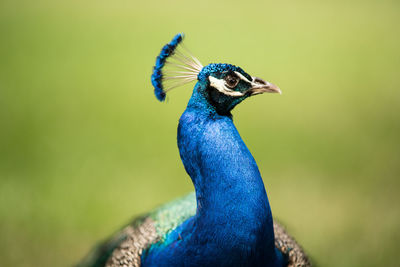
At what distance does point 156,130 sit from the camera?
3.52 m

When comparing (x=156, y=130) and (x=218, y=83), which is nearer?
(x=218, y=83)

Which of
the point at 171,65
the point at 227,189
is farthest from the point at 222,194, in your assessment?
the point at 171,65

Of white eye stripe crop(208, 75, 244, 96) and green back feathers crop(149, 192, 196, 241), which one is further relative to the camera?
green back feathers crop(149, 192, 196, 241)

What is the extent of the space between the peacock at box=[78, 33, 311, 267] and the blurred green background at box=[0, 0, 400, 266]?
0.71 metres

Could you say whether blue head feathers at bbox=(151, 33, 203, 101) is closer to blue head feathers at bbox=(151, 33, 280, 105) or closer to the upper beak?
blue head feathers at bbox=(151, 33, 280, 105)

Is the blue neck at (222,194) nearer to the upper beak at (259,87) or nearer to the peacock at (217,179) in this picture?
the peacock at (217,179)

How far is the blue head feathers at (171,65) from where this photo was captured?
3.54 ft

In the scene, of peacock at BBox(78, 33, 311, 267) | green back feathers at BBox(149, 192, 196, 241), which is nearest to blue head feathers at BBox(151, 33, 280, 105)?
peacock at BBox(78, 33, 311, 267)

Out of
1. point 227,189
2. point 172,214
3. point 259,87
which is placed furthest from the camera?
point 172,214

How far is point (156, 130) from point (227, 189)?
2.61m

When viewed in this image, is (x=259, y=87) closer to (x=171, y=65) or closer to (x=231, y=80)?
(x=231, y=80)

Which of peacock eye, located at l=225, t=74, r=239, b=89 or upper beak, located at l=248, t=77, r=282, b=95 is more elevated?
peacock eye, located at l=225, t=74, r=239, b=89

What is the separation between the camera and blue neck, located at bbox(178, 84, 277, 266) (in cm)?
95

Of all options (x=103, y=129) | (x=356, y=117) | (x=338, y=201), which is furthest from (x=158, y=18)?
(x=338, y=201)
